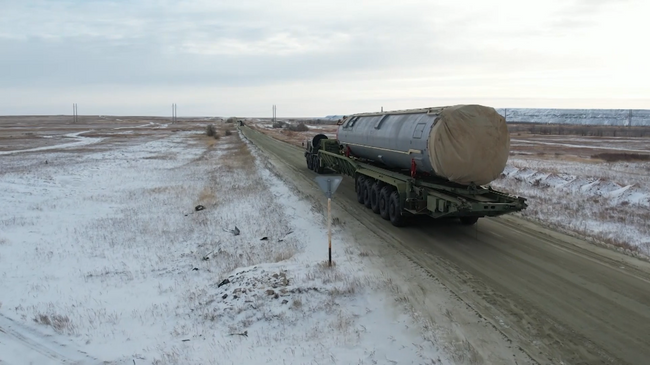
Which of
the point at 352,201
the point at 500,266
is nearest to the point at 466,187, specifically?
the point at 500,266

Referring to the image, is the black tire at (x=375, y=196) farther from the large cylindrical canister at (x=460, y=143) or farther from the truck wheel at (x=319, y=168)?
the truck wheel at (x=319, y=168)

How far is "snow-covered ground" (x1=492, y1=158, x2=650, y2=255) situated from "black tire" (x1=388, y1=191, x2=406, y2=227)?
4405 mm

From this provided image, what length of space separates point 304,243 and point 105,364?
20.0 feet

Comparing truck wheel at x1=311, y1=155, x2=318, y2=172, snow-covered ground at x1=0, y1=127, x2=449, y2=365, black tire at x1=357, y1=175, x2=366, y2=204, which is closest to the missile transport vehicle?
black tire at x1=357, y1=175, x2=366, y2=204

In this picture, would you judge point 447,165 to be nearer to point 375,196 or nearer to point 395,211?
point 395,211

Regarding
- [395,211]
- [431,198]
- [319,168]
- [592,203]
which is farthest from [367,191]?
[319,168]

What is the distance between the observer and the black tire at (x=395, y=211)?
43.4ft

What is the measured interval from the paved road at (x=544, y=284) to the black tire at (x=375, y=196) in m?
1.52

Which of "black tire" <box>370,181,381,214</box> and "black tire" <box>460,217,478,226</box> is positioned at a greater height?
"black tire" <box>370,181,381,214</box>

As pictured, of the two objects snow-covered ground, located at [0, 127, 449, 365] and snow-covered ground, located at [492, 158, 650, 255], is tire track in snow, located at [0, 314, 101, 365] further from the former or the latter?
snow-covered ground, located at [492, 158, 650, 255]

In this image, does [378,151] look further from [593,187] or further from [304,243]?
[593,187]

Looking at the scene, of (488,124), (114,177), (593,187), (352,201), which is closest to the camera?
(488,124)

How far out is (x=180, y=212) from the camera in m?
18.4

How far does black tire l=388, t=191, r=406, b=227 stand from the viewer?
1323cm
